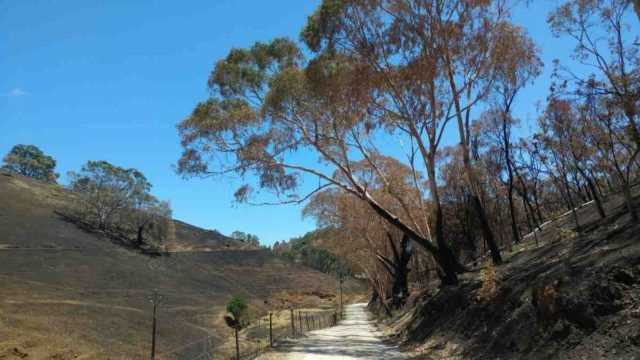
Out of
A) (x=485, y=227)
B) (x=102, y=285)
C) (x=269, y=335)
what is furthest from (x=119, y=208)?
(x=485, y=227)

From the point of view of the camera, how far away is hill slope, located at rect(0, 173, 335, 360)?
86.8 feet

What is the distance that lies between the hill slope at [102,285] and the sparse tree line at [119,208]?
147 inches

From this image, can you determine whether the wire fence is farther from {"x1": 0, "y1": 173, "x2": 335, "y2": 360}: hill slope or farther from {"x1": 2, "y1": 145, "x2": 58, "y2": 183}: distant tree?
{"x1": 2, "y1": 145, "x2": 58, "y2": 183}: distant tree

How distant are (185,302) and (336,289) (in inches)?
2212

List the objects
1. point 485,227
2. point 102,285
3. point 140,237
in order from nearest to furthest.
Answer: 1. point 485,227
2. point 102,285
3. point 140,237

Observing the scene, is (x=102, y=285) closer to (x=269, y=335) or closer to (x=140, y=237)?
(x=269, y=335)

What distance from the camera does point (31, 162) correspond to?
442 ft

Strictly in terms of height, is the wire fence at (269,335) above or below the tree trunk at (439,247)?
below

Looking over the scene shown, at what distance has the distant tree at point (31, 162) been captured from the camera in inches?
5192

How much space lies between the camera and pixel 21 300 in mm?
34125

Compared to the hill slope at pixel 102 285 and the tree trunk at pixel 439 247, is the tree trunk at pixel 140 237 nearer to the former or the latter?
the hill slope at pixel 102 285

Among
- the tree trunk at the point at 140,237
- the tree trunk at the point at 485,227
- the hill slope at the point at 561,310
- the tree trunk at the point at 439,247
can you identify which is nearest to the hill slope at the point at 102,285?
the tree trunk at the point at 140,237

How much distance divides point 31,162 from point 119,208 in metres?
70.4

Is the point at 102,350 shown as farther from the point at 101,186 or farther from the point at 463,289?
the point at 101,186
